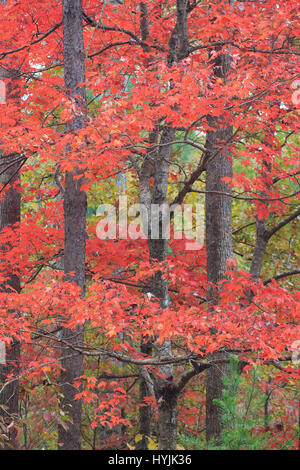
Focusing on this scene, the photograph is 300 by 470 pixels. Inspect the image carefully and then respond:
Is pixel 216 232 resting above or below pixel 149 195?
below

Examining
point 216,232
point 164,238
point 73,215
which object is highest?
point 73,215

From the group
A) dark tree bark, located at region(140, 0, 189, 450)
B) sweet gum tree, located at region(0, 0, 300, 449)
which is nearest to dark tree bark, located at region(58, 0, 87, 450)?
sweet gum tree, located at region(0, 0, 300, 449)

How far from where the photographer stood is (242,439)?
4.67 meters

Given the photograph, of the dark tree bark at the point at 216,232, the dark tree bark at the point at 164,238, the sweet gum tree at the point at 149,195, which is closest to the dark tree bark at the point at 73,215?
the sweet gum tree at the point at 149,195

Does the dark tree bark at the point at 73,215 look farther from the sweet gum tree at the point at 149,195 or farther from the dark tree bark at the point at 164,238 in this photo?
the dark tree bark at the point at 164,238

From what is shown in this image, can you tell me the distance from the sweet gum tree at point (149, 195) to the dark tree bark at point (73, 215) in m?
0.02

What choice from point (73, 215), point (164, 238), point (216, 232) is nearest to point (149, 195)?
point (164, 238)

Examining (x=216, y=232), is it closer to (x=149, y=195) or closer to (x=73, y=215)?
(x=149, y=195)

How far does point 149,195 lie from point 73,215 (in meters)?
1.32

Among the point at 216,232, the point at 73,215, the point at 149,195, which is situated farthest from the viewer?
the point at 216,232

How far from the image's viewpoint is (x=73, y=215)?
25.8 ft

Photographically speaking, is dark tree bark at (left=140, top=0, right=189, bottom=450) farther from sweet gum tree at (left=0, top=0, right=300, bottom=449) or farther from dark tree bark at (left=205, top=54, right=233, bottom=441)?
dark tree bark at (left=205, top=54, right=233, bottom=441)

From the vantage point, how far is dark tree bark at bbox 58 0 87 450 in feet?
25.3

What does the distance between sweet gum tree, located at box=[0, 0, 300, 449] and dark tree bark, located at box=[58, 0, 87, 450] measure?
0.06 feet
